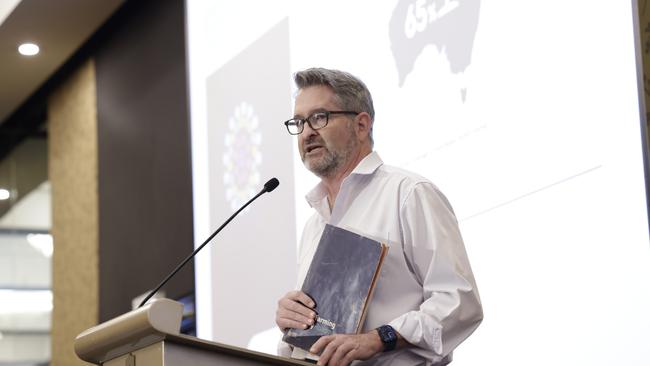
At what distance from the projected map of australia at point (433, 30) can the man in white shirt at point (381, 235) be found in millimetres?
764

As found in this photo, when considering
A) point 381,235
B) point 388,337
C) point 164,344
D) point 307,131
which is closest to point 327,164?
point 307,131

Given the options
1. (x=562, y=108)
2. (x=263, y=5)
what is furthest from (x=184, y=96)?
(x=562, y=108)

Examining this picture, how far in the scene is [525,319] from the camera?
2.73m

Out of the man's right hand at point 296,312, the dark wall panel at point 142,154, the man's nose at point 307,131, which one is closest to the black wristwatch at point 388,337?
the man's right hand at point 296,312

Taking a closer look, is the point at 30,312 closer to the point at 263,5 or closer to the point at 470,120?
the point at 263,5

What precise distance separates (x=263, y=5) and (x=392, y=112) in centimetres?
126

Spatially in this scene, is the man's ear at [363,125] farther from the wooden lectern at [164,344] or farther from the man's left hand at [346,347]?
the wooden lectern at [164,344]

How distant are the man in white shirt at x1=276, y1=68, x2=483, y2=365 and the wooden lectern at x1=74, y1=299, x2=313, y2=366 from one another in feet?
0.62

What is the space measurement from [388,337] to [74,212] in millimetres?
4984

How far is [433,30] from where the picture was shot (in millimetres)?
3234

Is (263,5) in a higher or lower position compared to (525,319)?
higher

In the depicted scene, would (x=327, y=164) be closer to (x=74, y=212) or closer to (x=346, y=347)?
(x=346, y=347)

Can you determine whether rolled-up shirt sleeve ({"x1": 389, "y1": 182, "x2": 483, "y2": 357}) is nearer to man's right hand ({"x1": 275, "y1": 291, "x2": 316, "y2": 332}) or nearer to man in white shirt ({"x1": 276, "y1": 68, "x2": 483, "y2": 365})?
man in white shirt ({"x1": 276, "y1": 68, "x2": 483, "y2": 365})

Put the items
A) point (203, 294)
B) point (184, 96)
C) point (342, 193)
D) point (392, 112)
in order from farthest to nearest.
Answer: point (184, 96) < point (203, 294) < point (392, 112) < point (342, 193)
